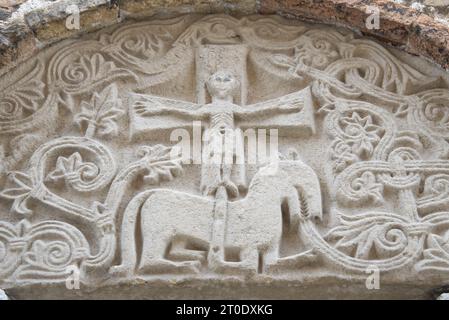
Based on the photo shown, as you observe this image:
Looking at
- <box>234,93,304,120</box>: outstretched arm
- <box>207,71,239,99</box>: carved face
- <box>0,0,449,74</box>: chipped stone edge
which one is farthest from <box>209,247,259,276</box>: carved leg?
<box>0,0,449,74</box>: chipped stone edge

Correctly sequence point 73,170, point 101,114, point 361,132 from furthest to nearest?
point 101,114, point 361,132, point 73,170

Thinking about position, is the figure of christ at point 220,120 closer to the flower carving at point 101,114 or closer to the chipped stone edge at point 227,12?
the flower carving at point 101,114

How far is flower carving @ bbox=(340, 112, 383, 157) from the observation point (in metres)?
4.96

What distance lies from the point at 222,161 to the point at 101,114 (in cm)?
70

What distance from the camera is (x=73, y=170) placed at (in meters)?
4.91

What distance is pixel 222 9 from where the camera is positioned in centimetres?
557

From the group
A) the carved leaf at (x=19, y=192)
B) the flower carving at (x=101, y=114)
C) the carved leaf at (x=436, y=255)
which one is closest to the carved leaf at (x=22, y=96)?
the flower carving at (x=101, y=114)

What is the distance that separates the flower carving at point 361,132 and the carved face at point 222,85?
59cm

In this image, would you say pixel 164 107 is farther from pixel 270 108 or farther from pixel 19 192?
pixel 19 192

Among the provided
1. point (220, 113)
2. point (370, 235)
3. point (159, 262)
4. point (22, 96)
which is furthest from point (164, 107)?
point (370, 235)

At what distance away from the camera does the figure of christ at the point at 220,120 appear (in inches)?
191

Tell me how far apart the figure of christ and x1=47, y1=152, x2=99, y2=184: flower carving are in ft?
1.38

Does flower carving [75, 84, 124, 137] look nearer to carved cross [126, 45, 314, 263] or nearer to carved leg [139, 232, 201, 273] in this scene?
carved cross [126, 45, 314, 263]
